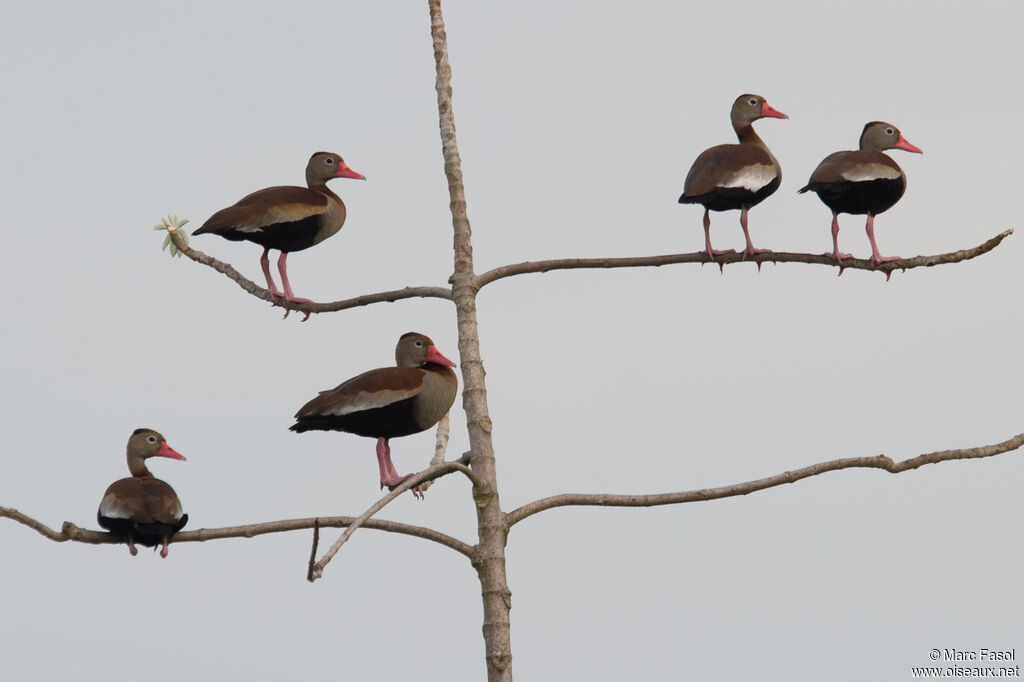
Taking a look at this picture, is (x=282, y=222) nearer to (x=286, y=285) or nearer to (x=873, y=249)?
(x=286, y=285)

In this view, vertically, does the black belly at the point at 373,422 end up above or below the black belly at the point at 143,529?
above

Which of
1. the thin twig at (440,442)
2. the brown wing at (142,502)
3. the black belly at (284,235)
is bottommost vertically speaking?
the brown wing at (142,502)

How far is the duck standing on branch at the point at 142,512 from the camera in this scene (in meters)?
10.9

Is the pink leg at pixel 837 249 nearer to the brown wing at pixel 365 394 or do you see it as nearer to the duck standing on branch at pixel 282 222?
the brown wing at pixel 365 394

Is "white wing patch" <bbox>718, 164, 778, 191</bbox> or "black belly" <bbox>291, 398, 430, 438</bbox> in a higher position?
"white wing patch" <bbox>718, 164, 778, 191</bbox>

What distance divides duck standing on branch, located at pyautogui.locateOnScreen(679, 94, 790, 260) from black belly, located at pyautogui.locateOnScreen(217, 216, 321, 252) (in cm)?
335

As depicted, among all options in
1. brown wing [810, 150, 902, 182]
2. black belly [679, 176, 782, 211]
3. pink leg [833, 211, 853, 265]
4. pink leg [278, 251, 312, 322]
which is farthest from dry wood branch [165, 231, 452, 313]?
brown wing [810, 150, 902, 182]

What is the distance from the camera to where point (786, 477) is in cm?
1058

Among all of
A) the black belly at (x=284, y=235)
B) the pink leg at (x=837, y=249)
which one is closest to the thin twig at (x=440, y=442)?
the black belly at (x=284, y=235)

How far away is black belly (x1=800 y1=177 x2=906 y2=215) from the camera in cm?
1271

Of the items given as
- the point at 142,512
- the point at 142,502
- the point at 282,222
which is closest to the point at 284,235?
the point at 282,222

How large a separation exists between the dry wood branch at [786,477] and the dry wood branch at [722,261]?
56.6 inches

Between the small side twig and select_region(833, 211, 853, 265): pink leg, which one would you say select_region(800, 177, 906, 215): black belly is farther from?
the small side twig

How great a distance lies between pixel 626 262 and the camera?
11336mm
